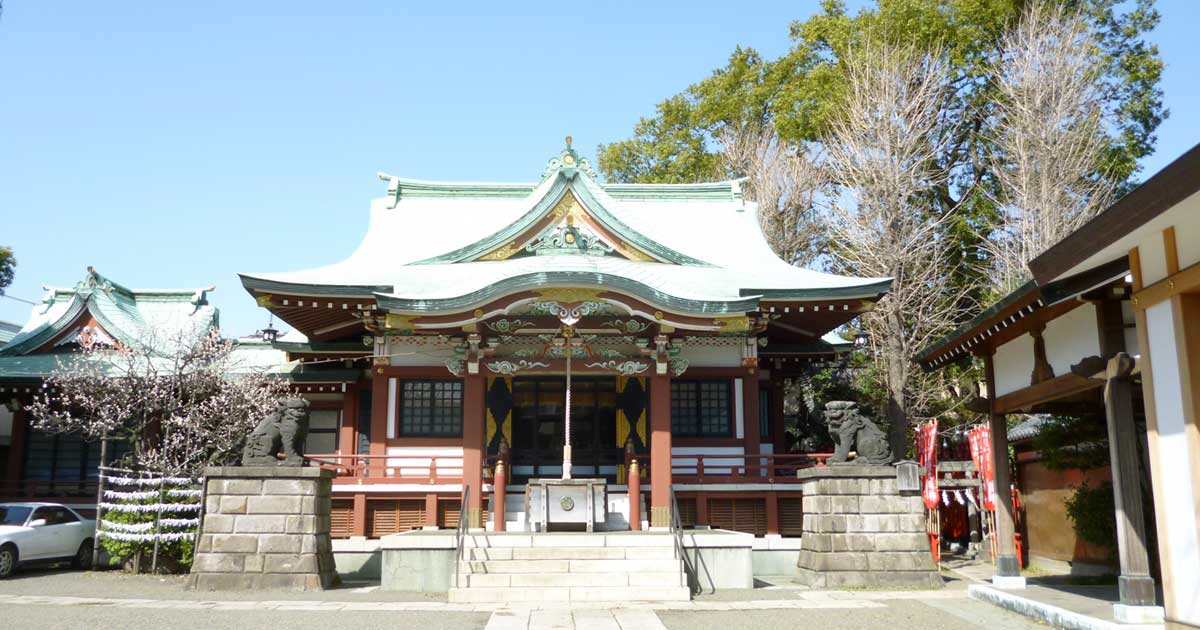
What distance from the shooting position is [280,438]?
14609 millimetres

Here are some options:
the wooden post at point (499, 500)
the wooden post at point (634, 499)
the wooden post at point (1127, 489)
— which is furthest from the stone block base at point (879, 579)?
the wooden post at point (499, 500)

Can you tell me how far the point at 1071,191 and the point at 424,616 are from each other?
20.4 metres

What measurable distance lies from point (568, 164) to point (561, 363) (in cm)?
500

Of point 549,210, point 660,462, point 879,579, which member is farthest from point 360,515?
point 879,579

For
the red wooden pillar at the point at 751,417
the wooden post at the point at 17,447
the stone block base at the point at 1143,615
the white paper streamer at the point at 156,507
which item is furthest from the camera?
the wooden post at the point at 17,447

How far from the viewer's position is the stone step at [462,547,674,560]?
45.5 ft

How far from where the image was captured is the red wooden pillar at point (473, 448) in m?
17.0

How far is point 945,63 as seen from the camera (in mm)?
28516

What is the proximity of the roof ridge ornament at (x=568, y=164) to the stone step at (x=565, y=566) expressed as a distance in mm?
9391

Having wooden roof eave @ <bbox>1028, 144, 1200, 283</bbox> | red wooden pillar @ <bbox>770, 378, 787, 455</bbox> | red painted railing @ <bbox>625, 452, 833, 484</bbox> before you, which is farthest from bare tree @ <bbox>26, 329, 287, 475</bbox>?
wooden roof eave @ <bbox>1028, 144, 1200, 283</bbox>

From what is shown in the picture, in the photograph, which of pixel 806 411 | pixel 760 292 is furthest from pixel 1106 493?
pixel 806 411

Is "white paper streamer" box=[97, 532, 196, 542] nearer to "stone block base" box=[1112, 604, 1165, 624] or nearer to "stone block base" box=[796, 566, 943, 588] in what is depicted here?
"stone block base" box=[796, 566, 943, 588]

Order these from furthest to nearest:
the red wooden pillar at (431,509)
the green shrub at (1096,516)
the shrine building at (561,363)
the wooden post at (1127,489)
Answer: the red wooden pillar at (431,509)
the shrine building at (561,363)
the green shrub at (1096,516)
the wooden post at (1127,489)

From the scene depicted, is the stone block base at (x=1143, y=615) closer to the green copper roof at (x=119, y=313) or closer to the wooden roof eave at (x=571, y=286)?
the wooden roof eave at (x=571, y=286)
